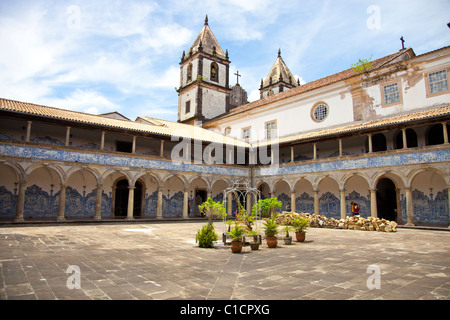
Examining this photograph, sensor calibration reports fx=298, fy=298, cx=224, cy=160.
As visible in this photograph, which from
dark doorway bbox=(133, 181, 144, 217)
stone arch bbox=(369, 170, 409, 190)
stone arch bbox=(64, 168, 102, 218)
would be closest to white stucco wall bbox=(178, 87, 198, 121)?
dark doorway bbox=(133, 181, 144, 217)

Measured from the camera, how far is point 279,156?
75.5 feet

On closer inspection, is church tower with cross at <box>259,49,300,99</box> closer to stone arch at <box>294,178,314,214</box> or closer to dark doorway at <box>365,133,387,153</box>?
stone arch at <box>294,178,314,214</box>

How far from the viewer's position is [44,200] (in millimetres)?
16750

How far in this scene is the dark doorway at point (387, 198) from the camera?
61.4ft

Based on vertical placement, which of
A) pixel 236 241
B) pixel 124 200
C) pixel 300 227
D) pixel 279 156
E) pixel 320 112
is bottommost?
pixel 236 241

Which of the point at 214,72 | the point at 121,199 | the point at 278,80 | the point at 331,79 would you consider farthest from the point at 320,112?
the point at 278,80

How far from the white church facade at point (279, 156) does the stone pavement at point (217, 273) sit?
27.3ft

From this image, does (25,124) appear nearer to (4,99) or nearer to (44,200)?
(4,99)

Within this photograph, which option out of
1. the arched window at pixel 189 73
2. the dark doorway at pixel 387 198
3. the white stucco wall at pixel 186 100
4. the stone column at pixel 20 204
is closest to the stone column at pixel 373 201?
the dark doorway at pixel 387 198

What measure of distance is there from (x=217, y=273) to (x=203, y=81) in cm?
2799

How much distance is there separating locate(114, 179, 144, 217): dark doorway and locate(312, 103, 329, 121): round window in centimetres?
1343

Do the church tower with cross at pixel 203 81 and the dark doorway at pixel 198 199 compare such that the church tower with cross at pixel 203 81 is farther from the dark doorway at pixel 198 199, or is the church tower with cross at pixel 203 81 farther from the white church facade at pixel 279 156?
the dark doorway at pixel 198 199

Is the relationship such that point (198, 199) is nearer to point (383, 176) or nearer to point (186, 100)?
point (383, 176)

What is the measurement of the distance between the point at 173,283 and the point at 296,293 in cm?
180
